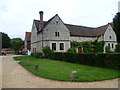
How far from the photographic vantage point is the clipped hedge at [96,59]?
35.5 feet

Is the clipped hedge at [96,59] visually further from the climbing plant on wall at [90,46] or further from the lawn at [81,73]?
the climbing plant on wall at [90,46]

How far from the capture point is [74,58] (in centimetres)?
1628

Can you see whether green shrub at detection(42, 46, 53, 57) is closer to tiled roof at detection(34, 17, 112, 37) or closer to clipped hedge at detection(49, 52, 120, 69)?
clipped hedge at detection(49, 52, 120, 69)

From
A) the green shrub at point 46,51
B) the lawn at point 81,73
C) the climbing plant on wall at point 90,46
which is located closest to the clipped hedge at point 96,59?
the lawn at point 81,73

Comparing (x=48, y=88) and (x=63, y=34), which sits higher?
(x=63, y=34)

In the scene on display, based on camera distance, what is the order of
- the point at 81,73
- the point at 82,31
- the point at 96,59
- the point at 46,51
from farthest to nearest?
the point at 82,31
the point at 46,51
the point at 96,59
the point at 81,73

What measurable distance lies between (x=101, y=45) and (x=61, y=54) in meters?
15.0

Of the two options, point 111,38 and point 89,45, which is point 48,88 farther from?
point 111,38

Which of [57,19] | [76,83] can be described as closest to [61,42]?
[57,19]

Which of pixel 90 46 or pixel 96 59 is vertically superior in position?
pixel 90 46

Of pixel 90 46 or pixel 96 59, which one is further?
pixel 90 46

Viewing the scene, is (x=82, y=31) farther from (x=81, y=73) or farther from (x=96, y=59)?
(x=81, y=73)

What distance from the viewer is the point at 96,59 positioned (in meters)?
12.7

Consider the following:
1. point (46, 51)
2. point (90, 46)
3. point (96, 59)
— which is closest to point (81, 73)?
point (96, 59)
